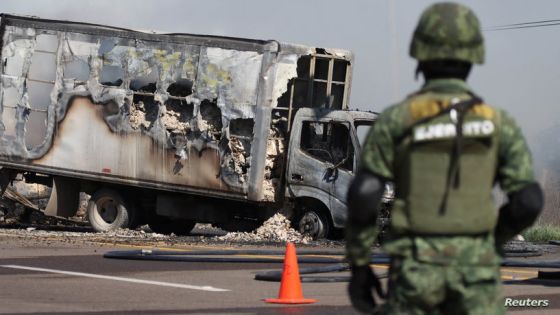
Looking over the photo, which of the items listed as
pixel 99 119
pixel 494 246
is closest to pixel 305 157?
pixel 99 119

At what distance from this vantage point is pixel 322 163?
21.5 m

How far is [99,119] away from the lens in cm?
2258

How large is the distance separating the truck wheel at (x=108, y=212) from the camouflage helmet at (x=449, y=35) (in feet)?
61.1

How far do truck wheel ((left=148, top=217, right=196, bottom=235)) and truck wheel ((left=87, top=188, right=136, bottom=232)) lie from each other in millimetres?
965

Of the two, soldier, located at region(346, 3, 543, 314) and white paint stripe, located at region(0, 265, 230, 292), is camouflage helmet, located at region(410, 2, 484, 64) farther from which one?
white paint stripe, located at region(0, 265, 230, 292)

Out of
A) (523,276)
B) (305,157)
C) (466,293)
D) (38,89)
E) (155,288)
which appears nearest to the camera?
(466,293)

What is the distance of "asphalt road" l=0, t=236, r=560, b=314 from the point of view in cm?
1114

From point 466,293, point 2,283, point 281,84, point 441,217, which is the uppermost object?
point 281,84

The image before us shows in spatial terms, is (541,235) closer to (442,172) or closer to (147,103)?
(147,103)

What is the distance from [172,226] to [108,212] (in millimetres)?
1555

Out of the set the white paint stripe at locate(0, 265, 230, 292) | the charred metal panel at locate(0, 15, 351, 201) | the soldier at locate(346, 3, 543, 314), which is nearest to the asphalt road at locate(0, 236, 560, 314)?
the white paint stripe at locate(0, 265, 230, 292)

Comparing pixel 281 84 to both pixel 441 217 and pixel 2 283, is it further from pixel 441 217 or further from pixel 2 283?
pixel 441 217

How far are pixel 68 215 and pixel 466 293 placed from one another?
19628 mm

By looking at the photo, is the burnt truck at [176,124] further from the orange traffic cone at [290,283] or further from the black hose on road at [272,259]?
the orange traffic cone at [290,283]
